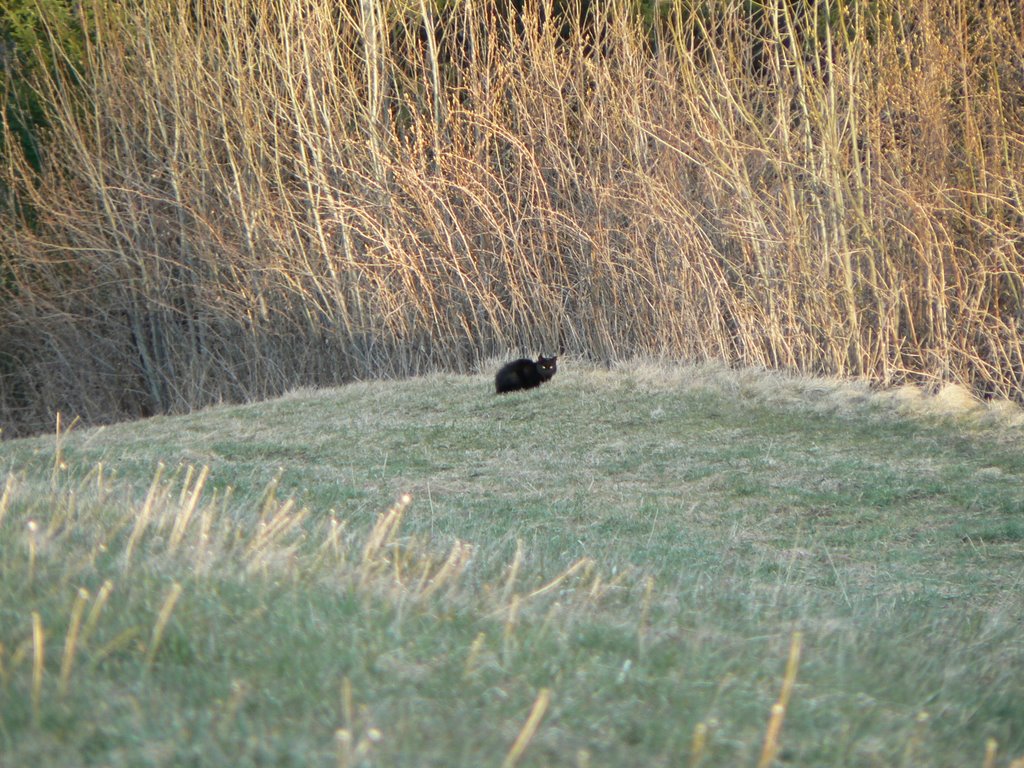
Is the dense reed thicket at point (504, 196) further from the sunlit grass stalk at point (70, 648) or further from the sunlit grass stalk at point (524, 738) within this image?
the sunlit grass stalk at point (70, 648)

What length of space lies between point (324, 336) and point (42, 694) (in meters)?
14.3

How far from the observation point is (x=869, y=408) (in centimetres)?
1116

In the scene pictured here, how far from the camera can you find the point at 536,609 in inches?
179

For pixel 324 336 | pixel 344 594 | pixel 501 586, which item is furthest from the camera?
pixel 324 336

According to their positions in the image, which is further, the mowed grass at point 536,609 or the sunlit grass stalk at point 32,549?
the sunlit grass stalk at point 32,549

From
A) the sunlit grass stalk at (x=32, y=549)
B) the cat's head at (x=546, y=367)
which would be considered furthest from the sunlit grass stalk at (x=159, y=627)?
the cat's head at (x=546, y=367)

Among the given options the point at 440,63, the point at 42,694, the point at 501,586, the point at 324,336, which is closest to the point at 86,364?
the point at 324,336

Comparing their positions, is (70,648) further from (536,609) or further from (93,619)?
(536,609)

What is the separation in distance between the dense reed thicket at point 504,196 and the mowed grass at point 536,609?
11.6 feet

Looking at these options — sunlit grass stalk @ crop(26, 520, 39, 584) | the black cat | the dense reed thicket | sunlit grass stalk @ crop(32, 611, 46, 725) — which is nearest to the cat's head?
the black cat

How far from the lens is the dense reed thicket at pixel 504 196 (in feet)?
42.8

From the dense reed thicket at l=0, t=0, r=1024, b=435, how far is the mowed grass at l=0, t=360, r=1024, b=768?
3.53 meters

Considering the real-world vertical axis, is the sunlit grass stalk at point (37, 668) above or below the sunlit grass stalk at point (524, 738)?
above

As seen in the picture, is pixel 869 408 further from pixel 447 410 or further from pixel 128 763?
pixel 128 763
